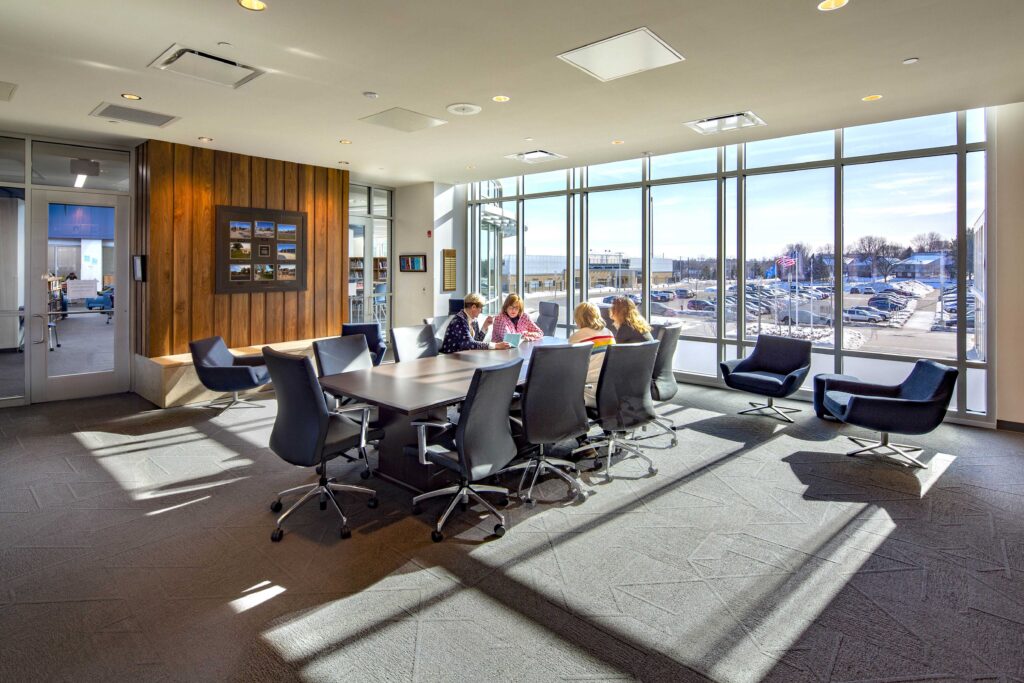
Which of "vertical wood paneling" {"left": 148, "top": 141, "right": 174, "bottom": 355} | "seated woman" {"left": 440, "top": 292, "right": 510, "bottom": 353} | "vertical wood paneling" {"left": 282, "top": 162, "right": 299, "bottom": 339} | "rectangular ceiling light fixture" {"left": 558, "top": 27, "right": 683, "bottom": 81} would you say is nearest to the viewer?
"rectangular ceiling light fixture" {"left": 558, "top": 27, "right": 683, "bottom": 81}

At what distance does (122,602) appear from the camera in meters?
2.79

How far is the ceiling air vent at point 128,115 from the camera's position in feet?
18.3

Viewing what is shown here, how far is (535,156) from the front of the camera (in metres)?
7.82

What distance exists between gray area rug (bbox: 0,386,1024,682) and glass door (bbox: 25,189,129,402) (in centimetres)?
259

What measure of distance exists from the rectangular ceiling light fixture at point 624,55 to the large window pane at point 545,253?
16.5ft

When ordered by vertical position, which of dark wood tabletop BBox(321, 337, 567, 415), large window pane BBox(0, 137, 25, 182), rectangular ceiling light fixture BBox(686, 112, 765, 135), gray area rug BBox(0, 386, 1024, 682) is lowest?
gray area rug BBox(0, 386, 1024, 682)

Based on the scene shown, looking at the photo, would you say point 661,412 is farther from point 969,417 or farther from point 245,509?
point 245,509

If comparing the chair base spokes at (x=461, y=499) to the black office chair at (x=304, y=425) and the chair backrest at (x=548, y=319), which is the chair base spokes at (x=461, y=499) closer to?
the black office chair at (x=304, y=425)

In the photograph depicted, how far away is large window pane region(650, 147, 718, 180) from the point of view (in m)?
7.83

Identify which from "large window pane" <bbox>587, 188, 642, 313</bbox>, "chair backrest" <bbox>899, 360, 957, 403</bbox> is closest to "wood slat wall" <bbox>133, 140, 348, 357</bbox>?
"large window pane" <bbox>587, 188, 642, 313</bbox>

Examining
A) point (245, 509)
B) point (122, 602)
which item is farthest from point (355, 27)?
point (122, 602)

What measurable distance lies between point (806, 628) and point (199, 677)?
2557mm

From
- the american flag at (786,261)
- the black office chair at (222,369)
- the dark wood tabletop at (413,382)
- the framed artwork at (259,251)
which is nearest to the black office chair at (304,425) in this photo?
the dark wood tabletop at (413,382)

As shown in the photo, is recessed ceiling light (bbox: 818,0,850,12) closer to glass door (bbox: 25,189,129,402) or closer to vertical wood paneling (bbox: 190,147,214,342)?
vertical wood paneling (bbox: 190,147,214,342)
